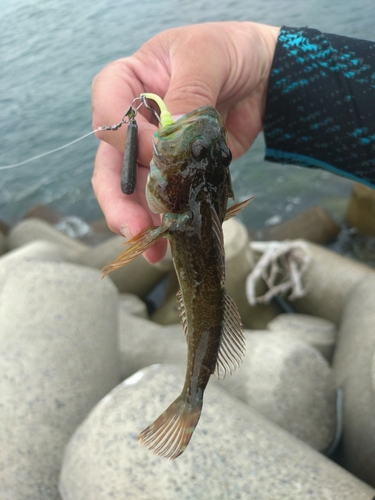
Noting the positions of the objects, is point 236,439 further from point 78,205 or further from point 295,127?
point 78,205

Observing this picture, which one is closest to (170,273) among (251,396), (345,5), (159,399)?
(251,396)

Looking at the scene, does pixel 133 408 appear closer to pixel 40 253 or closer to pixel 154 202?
pixel 154 202

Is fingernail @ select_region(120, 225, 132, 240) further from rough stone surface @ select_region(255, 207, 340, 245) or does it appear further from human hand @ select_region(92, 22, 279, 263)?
rough stone surface @ select_region(255, 207, 340, 245)

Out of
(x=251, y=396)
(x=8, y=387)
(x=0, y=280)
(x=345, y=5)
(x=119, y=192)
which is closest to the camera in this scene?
(x=119, y=192)

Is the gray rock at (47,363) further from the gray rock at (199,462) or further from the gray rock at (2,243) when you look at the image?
the gray rock at (2,243)

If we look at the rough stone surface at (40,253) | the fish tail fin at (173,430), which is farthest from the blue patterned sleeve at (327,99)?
the rough stone surface at (40,253)

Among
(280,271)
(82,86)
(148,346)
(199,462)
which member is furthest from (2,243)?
(82,86)
